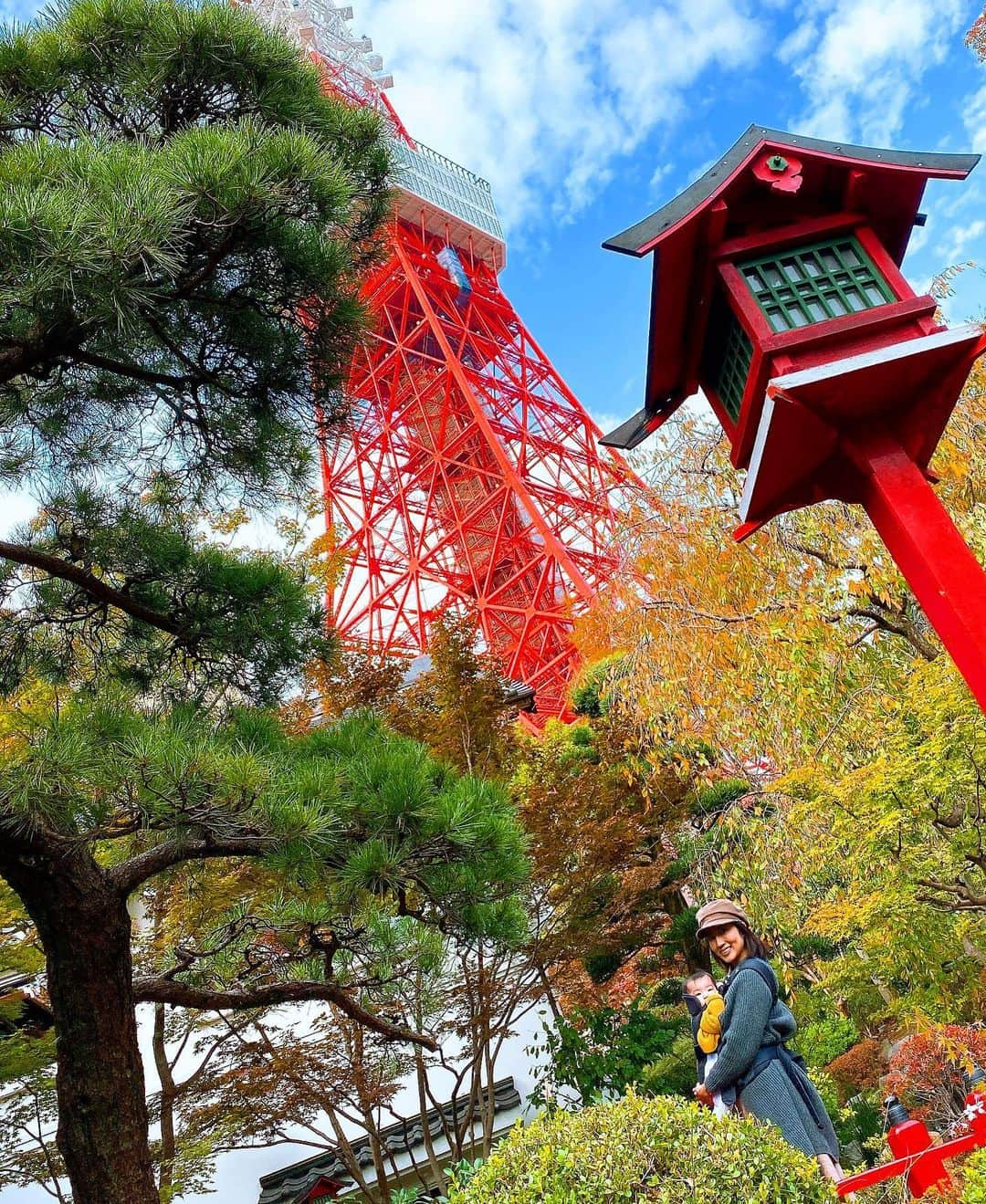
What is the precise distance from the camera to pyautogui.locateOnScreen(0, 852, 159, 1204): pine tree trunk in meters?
2.25

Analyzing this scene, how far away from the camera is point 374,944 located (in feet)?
10.7

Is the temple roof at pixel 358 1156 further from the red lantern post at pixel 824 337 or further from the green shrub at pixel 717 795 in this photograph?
the red lantern post at pixel 824 337

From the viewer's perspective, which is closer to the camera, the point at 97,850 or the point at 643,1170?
the point at 643,1170

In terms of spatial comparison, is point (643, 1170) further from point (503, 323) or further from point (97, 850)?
point (503, 323)

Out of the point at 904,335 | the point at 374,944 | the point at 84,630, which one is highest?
the point at 84,630

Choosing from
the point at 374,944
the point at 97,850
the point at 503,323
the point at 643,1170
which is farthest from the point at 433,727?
the point at 503,323

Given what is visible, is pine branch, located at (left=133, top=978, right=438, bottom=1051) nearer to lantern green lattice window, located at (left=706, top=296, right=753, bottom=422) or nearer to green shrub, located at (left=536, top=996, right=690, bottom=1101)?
lantern green lattice window, located at (left=706, top=296, right=753, bottom=422)

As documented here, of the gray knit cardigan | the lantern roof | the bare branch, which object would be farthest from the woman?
the lantern roof

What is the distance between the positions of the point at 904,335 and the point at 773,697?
229 centimetres

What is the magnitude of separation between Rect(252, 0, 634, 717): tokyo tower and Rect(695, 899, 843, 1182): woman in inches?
501

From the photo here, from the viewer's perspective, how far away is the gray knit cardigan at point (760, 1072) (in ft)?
8.14

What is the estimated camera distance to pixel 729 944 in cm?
278

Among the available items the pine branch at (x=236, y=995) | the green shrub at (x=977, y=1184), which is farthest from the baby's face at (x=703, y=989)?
the pine branch at (x=236, y=995)

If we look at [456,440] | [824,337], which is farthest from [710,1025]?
[456,440]
